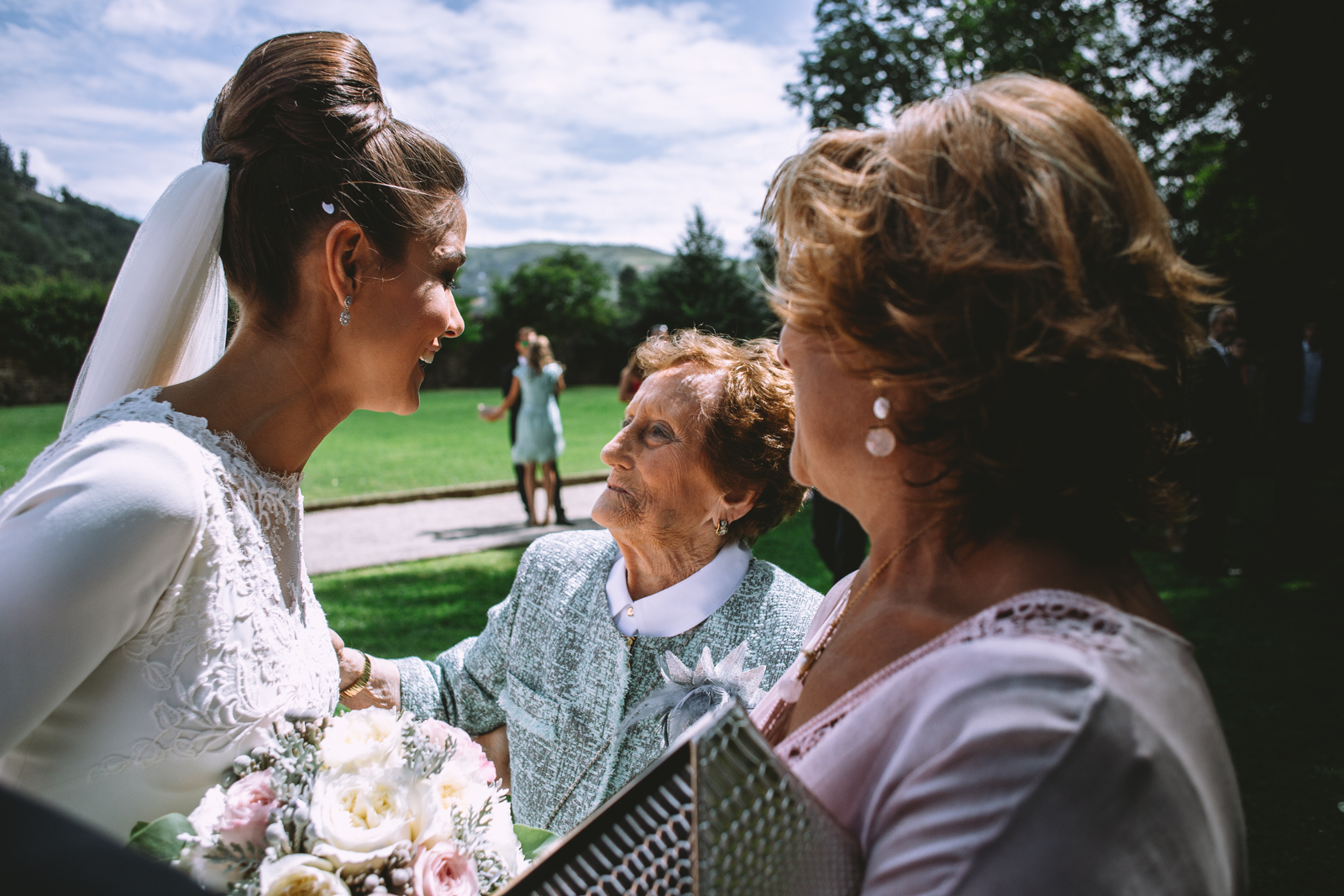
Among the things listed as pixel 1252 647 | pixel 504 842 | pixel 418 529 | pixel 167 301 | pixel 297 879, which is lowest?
pixel 1252 647

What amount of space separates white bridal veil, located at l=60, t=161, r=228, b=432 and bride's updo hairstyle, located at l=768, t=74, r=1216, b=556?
1.40 meters

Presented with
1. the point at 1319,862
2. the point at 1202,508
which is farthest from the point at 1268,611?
the point at 1319,862

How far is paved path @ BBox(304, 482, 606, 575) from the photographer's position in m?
9.02

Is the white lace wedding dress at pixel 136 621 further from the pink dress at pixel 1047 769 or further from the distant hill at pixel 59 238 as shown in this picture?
the distant hill at pixel 59 238

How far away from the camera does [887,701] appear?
102 cm

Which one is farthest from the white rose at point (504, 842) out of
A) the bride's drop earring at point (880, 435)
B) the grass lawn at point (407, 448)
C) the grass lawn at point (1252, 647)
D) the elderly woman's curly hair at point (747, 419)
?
the grass lawn at point (407, 448)

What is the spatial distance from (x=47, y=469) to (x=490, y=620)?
1.45 m

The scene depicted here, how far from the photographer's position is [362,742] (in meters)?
1.33

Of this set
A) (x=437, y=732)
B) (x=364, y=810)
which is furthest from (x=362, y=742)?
(x=437, y=732)

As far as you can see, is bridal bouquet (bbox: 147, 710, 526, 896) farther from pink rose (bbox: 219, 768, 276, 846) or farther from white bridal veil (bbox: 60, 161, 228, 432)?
white bridal veil (bbox: 60, 161, 228, 432)

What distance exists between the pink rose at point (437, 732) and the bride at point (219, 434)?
24cm

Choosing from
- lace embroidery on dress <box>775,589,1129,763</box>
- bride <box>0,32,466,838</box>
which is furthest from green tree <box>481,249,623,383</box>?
lace embroidery on dress <box>775,589,1129,763</box>

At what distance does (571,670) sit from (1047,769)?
66.9 inches

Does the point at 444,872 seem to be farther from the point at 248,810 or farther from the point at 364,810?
the point at 248,810
